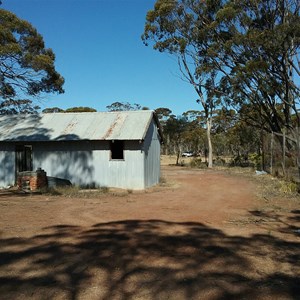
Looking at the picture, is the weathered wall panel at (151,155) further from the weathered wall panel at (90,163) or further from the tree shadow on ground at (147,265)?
the tree shadow on ground at (147,265)

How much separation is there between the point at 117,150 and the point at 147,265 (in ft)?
46.3

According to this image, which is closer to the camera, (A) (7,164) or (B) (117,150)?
(B) (117,150)

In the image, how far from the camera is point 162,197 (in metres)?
15.3

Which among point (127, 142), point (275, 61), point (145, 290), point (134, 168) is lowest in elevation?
point (145, 290)

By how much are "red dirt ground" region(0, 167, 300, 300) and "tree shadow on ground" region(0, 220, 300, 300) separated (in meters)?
0.01

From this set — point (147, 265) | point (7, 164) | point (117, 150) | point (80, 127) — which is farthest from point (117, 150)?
point (147, 265)

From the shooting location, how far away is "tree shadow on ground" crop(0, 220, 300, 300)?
504 cm

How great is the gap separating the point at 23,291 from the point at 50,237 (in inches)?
118

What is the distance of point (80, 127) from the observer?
65.1 ft

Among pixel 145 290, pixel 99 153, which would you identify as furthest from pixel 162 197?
pixel 145 290

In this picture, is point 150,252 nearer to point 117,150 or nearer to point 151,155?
point 151,155

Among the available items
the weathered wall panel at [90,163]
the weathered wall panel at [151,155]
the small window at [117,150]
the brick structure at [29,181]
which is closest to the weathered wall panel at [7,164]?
the weathered wall panel at [90,163]

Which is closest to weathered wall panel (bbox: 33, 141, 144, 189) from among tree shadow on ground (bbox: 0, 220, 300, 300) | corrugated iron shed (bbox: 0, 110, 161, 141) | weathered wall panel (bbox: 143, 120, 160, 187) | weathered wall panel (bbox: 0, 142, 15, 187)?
corrugated iron shed (bbox: 0, 110, 161, 141)

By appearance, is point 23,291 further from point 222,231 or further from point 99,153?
point 99,153
